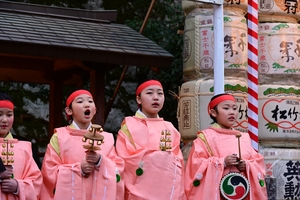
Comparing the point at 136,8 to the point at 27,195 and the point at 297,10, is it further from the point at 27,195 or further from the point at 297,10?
the point at 27,195

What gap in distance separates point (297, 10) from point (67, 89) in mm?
5302

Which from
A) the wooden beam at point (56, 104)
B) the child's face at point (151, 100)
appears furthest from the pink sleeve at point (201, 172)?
the wooden beam at point (56, 104)

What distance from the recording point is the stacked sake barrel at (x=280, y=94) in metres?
9.48

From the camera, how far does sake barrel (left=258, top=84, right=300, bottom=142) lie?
955 centimetres

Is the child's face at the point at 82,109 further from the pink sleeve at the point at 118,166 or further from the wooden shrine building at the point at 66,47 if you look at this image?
the wooden shrine building at the point at 66,47

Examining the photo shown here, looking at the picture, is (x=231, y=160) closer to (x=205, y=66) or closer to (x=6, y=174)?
(x=6, y=174)

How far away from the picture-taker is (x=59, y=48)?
8.52 meters

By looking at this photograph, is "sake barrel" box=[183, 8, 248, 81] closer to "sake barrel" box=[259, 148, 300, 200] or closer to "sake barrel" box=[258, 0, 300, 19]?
"sake barrel" box=[258, 0, 300, 19]

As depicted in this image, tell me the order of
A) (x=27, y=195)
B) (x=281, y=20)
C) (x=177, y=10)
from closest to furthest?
(x=27, y=195)
(x=281, y=20)
(x=177, y=10)

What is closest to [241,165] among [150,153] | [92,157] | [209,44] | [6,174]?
[150,153]

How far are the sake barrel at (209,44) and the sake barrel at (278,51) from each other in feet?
1.20

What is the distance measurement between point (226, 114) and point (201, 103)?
2254 millimetres

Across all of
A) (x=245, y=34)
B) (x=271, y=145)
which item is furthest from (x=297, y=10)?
(x=271, y=145)

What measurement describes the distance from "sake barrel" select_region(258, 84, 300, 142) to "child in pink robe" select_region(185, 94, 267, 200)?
8.44 feet
